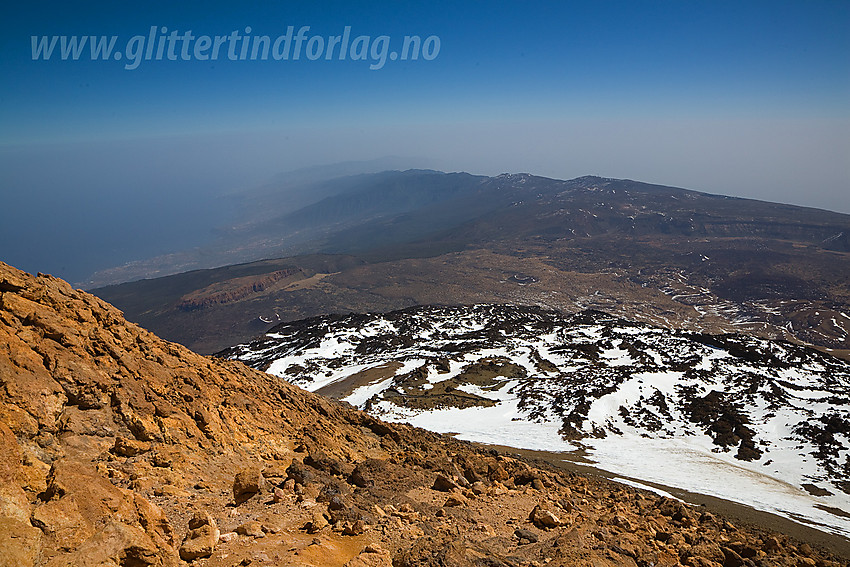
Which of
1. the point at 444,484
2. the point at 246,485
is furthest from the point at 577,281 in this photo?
the point at 246,485

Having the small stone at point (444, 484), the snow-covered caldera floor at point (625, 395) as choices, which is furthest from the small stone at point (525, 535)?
the snow-covered caldera floor at point (625, 395)

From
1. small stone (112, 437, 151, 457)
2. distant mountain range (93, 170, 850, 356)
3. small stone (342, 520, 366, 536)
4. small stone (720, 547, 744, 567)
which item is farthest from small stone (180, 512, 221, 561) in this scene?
distant mountain range (93, 170, 850, 356)

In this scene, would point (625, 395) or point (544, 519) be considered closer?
point (544, 519)

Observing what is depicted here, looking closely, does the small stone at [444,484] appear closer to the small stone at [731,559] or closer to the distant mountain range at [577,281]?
the small stone at [731,559]

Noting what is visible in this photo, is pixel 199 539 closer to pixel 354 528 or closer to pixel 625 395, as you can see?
pixel 354 528

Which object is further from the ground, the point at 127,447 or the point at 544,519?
the point at 127,447
